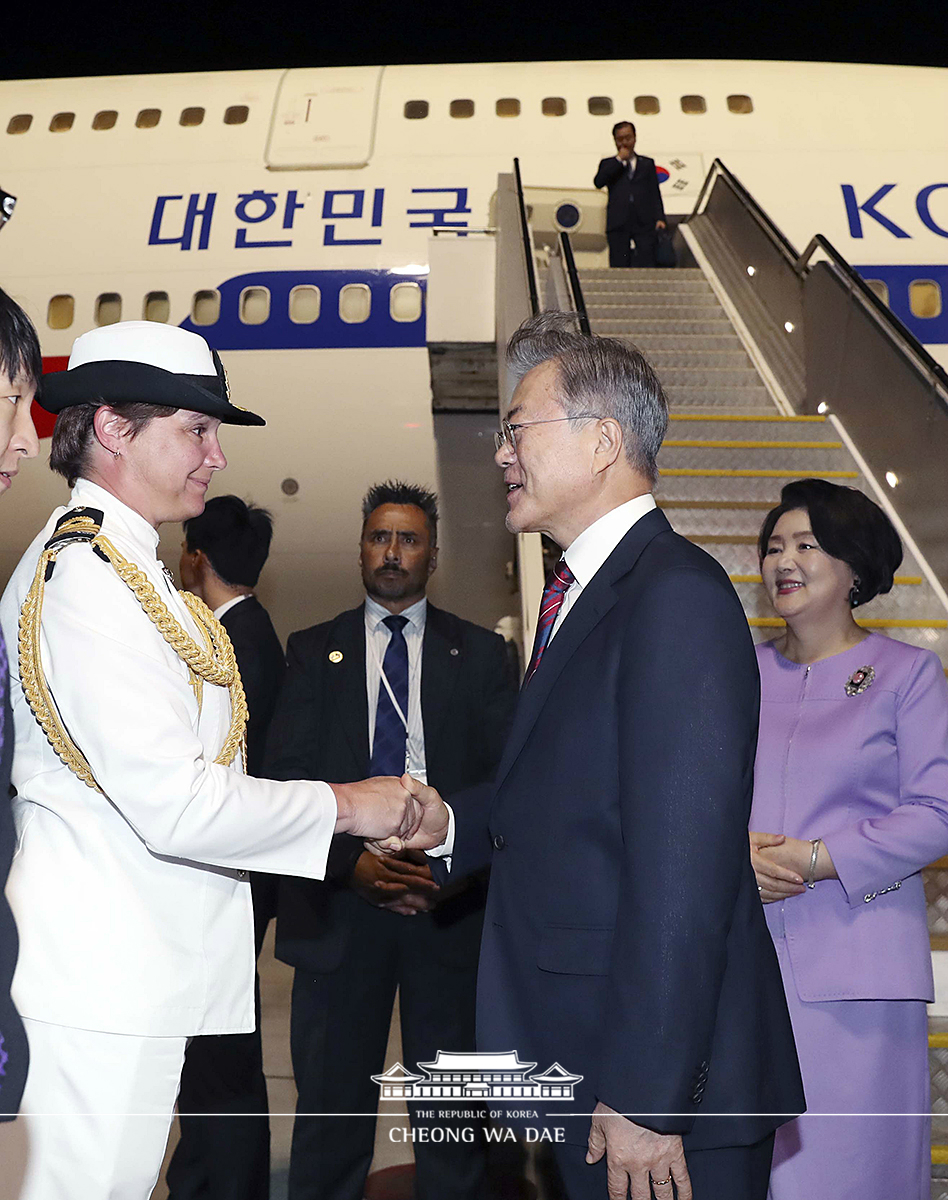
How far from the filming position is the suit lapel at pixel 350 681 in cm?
305

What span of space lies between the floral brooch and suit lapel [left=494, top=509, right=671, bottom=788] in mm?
834

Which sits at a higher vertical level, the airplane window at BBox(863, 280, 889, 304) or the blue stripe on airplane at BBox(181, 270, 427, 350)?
the airplane window at BBox(863, 280, 889, 304)

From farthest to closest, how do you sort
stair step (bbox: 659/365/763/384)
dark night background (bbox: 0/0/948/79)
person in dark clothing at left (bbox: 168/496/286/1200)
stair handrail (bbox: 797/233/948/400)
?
dark night background (bbox: 0/0/948/79)
stair step (bbox: 659/365/763/384)
stair handrail (bbox: 797/233/948/400)
person in dark clothing at left (bbox: 168/496/286/1200)

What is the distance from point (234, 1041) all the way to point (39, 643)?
3.61 feet

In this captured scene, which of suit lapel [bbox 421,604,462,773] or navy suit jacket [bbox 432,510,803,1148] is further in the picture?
suit lapel [bbox 421,604,462,773]

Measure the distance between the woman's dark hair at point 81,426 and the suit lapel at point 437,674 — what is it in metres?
1.57

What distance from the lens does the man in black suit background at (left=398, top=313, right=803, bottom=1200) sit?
1363mm

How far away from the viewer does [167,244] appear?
7.13 m

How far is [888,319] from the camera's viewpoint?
474cm

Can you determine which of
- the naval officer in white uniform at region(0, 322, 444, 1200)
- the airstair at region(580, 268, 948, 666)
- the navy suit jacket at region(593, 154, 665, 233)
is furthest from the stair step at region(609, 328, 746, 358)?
the naval officer in white uniform at region(0, 322, 444, 1200)

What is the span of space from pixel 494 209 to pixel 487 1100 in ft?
20.8

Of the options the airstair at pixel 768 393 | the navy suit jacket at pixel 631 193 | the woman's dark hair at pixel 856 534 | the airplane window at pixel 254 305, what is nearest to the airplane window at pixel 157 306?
the airplane window at pixel 254 305

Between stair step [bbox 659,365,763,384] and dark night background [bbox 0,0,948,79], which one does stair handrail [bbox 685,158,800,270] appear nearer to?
stair step [bbox 659,365,763,384]

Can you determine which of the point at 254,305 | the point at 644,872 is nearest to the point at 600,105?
the point at 254,305
